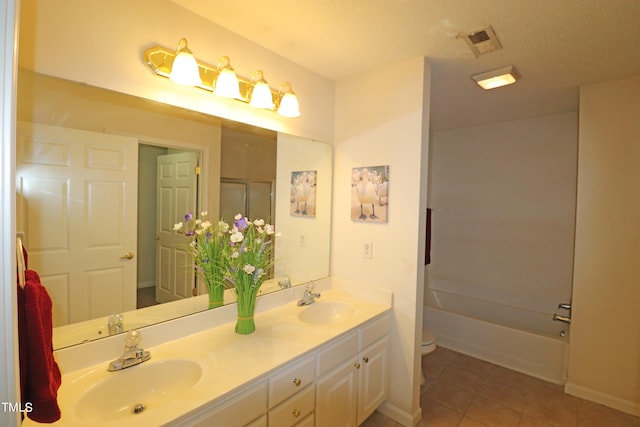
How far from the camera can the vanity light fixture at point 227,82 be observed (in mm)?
1395

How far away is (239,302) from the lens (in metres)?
1.58

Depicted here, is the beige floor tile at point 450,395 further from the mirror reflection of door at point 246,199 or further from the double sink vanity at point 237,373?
the mirror reflection of door at point 246,199

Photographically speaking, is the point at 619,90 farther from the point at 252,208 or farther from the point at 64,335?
the point at 64,335

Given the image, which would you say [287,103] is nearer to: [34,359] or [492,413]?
[34,359]

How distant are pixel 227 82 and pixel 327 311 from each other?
1563 millimetres

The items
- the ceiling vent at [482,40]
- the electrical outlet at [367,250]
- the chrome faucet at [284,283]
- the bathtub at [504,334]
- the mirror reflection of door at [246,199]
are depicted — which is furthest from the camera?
the bathtub at [504,334]

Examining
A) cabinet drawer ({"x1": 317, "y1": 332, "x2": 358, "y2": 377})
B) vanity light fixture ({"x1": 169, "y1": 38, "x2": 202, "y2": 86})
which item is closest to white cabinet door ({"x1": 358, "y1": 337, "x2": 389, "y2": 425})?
cabinet drawer ({"x1": 317, "y1": 332, "x2": 358, "y2": 377})

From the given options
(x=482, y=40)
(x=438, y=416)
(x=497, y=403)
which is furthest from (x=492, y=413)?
(x=482, y=40)

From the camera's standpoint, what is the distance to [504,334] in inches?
111

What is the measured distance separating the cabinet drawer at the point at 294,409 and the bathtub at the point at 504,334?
217 centimetres

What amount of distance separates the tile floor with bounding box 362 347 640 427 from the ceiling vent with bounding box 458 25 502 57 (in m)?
2.41

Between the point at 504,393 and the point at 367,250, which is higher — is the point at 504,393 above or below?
below

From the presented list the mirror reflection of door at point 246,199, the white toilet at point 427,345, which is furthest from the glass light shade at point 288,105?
the white toilet at point 427,345

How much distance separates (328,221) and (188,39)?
A: 1466mm
